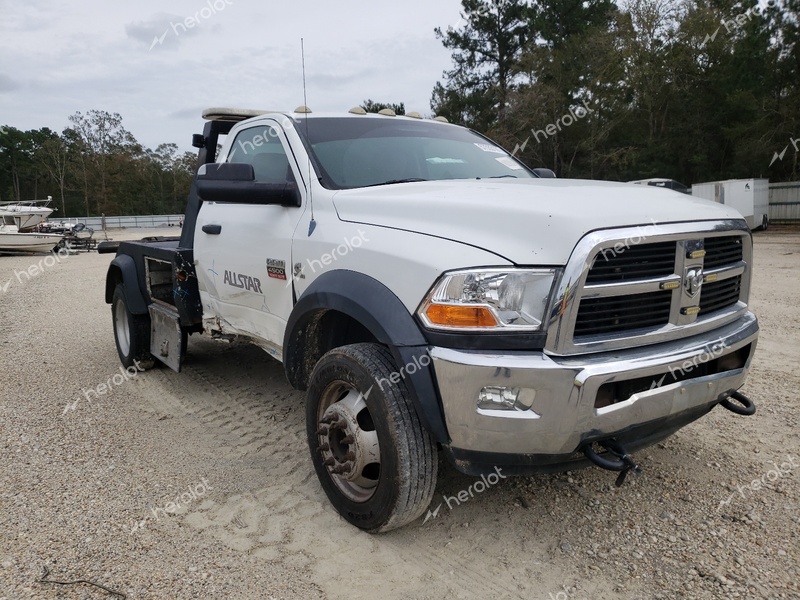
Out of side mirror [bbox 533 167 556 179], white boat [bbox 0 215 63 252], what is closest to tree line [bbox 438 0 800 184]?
white boat [bbox 0 215 63 252]

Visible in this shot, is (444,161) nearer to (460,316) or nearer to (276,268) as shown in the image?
(276,268)

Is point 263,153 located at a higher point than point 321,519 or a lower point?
higher

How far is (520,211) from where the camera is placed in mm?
2352

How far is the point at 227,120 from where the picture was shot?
4840mm

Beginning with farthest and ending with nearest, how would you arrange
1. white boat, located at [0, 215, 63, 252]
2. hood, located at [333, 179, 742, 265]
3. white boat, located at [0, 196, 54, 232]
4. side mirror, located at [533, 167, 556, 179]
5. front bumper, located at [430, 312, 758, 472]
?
white boat, located at [0, 196, 54, 232]
white boat, located at [0, 215, 63, 252]
side mirror, located at [533, 167, 556, 179]
hood, located at [333, 179, 742, 265]
front bumper, located at [430, 312, 758, 472]

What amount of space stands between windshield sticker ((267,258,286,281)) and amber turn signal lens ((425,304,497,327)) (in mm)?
1255

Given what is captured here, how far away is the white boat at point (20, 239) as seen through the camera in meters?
20.8

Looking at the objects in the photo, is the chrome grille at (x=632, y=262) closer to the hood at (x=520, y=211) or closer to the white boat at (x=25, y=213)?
the hood at (x=520, y=211)

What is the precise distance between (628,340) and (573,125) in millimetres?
34685

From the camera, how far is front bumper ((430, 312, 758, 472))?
2145 millimetres

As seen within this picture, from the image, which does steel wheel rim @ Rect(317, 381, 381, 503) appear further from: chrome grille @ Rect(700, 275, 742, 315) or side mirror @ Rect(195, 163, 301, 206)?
chrome grille @ Rect(700, 275, 742, 315)

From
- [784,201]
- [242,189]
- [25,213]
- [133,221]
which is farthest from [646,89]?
[133,221]

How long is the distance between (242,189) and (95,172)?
5081cm

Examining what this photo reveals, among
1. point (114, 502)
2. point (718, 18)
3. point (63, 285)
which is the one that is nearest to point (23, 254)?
point (63, 285)
